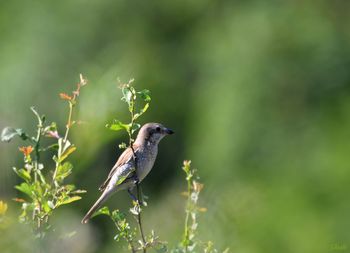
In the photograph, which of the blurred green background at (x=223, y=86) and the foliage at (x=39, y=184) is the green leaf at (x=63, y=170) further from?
the blurred green background at (x=223, y=86)

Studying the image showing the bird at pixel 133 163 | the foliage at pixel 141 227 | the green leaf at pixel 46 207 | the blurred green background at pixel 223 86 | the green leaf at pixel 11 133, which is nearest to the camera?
the green leaf at pixel 11 133

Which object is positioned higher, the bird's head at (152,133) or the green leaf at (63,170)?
the bird's head at (152,133)

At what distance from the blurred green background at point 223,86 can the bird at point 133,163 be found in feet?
6.36

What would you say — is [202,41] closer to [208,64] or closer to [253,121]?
[208,64]

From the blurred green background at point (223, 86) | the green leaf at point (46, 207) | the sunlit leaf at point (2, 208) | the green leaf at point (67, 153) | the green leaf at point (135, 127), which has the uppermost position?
the blurred green background at point (223, 86)

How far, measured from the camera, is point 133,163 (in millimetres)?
4207

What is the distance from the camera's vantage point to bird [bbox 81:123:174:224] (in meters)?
4.30

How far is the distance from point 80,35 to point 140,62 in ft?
5.40

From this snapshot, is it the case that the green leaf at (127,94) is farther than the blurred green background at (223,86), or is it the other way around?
the blurred green background at (223,86)

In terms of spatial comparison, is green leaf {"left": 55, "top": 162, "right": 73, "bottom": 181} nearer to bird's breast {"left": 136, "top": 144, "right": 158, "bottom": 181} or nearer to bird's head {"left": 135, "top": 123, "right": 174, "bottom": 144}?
bird's breast {"left": 136, "top": 144, "right": 158, "bottom": 181}

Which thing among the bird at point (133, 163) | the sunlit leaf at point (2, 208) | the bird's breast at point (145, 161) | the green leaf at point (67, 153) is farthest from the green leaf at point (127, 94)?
the bird's breast at point (145, 161)

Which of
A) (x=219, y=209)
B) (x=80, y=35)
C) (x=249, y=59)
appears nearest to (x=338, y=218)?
(x=219, y=209)

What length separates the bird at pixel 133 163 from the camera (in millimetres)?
4305

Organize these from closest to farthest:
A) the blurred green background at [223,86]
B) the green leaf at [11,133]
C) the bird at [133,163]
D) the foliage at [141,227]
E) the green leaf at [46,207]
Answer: the green leaf at [11,133] < the green leaf at [46,207] < the foliage at [141,227] < the bird at [133,163] < the blurred green background at [223,86]
